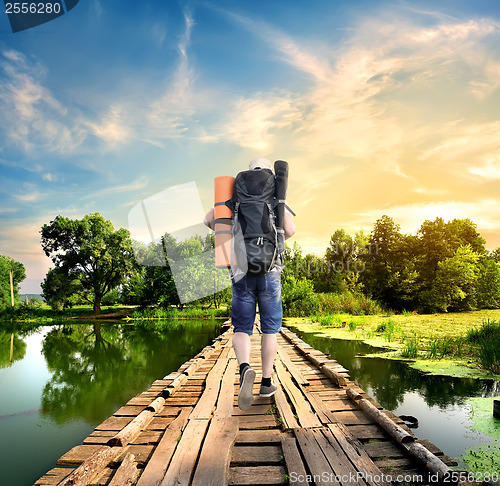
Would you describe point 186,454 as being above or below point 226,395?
above

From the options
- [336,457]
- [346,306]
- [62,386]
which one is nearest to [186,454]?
[336,457]

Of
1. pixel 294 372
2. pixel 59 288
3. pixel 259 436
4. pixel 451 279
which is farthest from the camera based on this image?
pixel 59 288

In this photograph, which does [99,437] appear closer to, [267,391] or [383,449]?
[267,391]

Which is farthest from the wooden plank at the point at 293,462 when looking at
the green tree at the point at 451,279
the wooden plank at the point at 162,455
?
the green tree at the point at 451,279

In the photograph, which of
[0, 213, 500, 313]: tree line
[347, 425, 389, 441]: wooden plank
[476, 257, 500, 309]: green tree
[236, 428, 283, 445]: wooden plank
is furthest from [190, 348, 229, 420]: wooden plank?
[476, 257, 500, 309]: green tree

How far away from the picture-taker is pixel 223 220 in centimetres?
316

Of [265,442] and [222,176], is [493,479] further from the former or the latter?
[222,176]

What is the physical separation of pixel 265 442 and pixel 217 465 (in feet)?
1.68

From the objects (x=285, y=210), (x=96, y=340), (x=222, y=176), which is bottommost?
(x=96, y=340)

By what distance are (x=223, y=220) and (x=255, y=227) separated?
332mm

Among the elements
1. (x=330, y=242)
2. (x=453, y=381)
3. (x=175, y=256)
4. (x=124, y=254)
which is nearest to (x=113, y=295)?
(x=124, y=254)

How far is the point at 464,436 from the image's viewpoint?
3764 millimetres

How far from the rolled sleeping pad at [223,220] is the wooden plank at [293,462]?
1470 millimetres

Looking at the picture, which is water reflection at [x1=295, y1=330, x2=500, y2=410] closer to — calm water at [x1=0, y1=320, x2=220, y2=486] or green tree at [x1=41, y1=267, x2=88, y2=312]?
calm water at [x1=0, y1=320, x2=220, y2=486]
